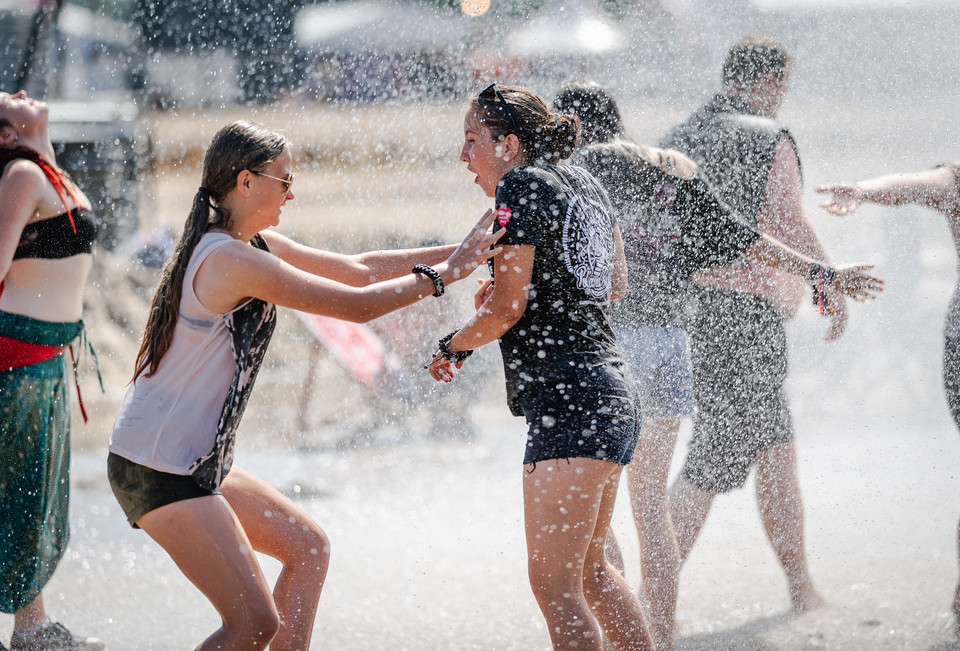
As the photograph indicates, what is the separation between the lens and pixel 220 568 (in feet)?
7.63

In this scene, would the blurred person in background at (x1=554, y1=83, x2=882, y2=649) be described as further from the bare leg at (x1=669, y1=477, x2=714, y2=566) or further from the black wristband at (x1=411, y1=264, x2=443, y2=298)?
the black wristband at (x1=411, y1=264, x2=443, y2=298)

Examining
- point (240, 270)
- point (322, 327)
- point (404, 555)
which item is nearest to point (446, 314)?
point (322, 327)

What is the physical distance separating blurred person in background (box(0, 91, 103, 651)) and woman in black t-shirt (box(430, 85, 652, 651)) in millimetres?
1466

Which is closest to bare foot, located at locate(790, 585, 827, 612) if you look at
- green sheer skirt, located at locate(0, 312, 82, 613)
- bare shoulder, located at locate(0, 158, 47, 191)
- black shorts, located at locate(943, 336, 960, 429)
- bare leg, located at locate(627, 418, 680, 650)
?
bare leg, located at locate(627, 418, 680, 650)

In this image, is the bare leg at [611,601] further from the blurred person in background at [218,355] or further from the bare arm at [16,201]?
the bare arm at [16,201]

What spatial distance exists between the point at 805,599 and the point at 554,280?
1.80 metres

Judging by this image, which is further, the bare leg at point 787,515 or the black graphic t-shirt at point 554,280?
the bare leg at point 787,515

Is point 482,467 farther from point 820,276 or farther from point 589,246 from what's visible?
point 589,246

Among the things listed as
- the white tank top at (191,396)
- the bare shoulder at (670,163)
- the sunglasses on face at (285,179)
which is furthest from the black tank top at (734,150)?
the white tank top at (191,396)

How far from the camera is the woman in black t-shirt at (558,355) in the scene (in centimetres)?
245

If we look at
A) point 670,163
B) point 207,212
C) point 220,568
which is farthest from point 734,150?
point 220,568

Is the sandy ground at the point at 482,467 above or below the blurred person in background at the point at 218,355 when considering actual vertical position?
below

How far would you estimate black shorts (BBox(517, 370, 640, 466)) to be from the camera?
8.07ft

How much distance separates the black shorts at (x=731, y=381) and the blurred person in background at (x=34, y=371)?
205 centimetres
